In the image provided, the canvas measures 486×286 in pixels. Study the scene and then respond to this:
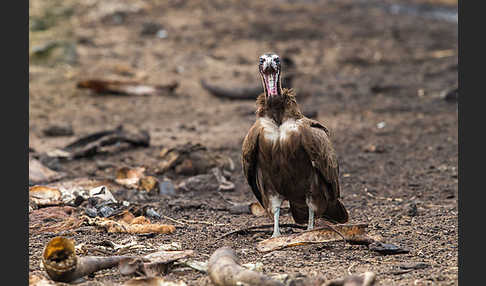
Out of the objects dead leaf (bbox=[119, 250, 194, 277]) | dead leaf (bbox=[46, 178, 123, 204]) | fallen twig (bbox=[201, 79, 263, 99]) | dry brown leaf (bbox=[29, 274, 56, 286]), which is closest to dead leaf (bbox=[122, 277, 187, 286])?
dead leaf (bbox=[119, 250, 194, 277])

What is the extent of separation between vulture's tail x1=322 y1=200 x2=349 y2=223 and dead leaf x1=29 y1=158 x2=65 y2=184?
3.25 metres

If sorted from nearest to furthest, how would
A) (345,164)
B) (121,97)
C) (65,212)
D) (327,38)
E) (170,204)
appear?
1. (65,212)
2. (170,204)
3. (345,164)
4. (121,97)
5. (327,38)

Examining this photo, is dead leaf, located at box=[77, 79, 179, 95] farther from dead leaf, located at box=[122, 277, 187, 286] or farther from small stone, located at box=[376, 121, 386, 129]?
dead leaf, located at box=[122, 277, 187, 286]

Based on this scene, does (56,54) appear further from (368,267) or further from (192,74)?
(368,267)

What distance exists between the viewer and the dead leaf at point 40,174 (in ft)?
25.9

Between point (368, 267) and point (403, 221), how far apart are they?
1739 millimetres

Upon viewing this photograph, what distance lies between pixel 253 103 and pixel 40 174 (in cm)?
518

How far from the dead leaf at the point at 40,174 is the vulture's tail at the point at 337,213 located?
3250 mm

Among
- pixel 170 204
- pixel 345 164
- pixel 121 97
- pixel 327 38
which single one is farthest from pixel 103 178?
pixel 327 38

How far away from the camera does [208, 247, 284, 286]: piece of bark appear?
405cm

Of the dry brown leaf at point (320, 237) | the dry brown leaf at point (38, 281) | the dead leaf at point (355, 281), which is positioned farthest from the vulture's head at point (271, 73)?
the dry brown leaf at point (38, 281)

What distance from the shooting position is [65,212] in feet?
21.1

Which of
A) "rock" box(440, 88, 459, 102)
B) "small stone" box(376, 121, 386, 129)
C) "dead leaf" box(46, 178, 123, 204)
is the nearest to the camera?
"dead leaf" box(46, 178, 123, 204)

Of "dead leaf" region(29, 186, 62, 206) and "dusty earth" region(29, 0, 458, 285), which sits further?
"dead leaf" region(29, 186, 62, 206)
